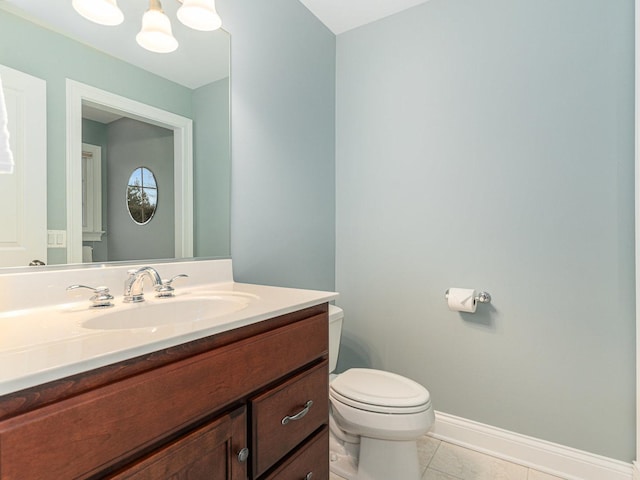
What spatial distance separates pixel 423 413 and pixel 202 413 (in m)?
0.96

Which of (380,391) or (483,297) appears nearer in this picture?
(380,391)

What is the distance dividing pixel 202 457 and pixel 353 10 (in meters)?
2.19

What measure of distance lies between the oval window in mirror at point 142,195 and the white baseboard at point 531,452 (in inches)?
68.3

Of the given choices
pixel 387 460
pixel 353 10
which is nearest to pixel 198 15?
pixel 353 10

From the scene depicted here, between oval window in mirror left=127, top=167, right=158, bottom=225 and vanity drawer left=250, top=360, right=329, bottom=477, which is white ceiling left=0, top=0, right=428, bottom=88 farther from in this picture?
vanity drawer left=250, top=360, right=329, bottom=477

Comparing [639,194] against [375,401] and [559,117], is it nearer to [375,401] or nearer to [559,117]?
[559,117]

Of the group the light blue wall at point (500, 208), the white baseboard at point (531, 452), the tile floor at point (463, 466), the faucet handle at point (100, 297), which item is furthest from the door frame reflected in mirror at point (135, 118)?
the white baseboard at point (531, 452)

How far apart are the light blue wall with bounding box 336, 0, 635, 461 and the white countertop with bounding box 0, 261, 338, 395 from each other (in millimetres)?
1023

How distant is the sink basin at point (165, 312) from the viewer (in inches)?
35.6

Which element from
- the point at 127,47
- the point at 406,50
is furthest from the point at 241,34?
the point at 406,50

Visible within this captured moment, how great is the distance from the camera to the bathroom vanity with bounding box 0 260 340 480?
490mm

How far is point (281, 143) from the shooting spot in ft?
5.83

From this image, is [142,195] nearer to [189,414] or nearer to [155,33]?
[155,33]

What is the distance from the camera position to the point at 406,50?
195cm
